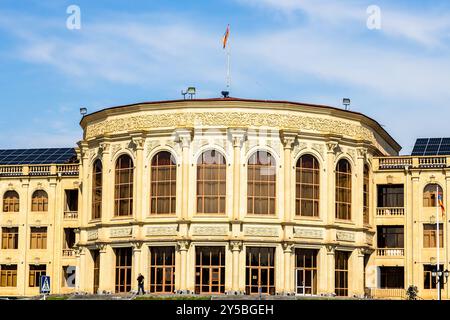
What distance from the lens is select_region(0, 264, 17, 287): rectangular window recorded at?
3187 inches

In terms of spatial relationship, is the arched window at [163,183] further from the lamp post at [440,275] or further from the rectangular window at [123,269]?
the lamp post at [440,275]

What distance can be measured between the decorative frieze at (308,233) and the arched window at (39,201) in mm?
24281

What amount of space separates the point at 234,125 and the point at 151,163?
21.7 ft

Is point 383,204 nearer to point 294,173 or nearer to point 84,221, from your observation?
point 294,173

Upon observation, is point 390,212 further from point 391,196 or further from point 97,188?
point 97,188

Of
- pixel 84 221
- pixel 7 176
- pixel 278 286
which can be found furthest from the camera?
pixel 7 176

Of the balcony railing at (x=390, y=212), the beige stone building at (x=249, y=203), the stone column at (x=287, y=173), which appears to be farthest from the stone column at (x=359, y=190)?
the stone column at (x=287, y=173)

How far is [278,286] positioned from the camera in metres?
66.2

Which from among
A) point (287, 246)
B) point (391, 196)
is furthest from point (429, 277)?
point (287, 246)

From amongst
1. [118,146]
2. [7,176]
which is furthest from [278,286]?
[7,176]

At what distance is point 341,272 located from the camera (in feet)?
230

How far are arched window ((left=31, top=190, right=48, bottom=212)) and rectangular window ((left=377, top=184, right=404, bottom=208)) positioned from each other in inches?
1100

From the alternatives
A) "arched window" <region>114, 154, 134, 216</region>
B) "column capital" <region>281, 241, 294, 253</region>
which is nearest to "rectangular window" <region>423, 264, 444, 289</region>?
"column capital" <region>281, 241, 294, 253</region>

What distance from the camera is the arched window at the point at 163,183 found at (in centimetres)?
6762
